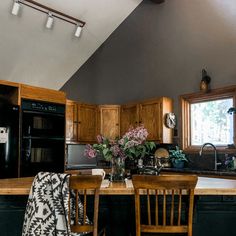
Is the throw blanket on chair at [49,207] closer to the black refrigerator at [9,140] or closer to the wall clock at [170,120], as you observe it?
the black refrigerator at [9,140]

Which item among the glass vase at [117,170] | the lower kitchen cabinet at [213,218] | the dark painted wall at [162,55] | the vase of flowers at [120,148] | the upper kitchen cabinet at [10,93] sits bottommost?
the lower kitchen cabinet at [213,218]

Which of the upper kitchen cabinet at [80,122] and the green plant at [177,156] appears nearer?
the green plant at [177,156]

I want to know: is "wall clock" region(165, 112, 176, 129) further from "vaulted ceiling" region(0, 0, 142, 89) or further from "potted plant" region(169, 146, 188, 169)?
"vaulted ceiling" region(0, 0, 142, 89)

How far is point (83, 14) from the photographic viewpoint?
525 cm

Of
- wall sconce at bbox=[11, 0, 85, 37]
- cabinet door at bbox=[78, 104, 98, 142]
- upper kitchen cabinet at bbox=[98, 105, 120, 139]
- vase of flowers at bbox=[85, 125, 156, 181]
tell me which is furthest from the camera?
upper kitchen cabinet at bbox=[98, 105, 120, 139]

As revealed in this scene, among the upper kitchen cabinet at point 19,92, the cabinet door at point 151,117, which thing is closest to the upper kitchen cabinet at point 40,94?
the upper kitchen cabinet at point 19,92

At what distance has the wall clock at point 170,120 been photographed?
4848 mm

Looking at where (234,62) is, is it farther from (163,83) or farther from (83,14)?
(83,14)

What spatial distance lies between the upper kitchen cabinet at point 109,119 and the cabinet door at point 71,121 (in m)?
0.49

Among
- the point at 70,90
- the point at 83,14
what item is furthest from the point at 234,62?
the point at 70,90

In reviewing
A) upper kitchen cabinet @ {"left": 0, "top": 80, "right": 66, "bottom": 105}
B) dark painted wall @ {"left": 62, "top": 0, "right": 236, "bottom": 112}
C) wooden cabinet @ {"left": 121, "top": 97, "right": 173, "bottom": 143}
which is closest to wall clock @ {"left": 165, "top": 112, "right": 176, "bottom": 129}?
wooden cabinet @ {"left": 121, "top": 97, "right": 173, "bottom": 143}

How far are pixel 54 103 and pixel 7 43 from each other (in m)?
1.14

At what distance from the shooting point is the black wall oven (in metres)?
4.30

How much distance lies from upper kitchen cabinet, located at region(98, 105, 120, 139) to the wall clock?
1035 mm
